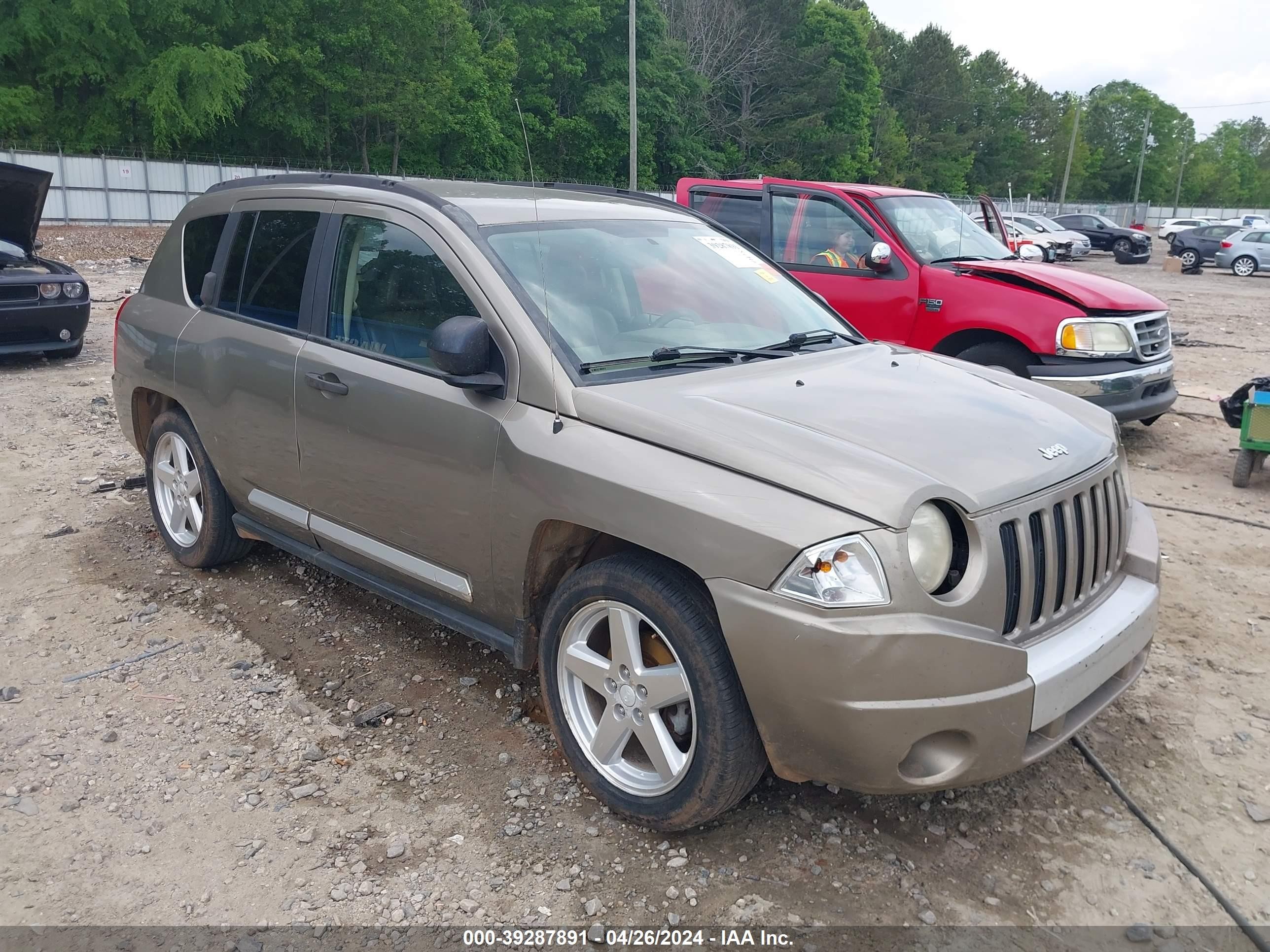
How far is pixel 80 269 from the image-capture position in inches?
804

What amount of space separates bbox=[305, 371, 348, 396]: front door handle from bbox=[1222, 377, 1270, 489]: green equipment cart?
19.0ft

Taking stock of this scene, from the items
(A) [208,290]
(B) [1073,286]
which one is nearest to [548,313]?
(A) [208,290]

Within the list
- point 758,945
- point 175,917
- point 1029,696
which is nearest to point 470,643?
point 175,917

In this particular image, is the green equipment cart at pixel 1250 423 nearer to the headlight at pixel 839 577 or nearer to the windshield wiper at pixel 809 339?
Result: the windshield wiper at pixel 809 339

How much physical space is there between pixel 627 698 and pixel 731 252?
2125 millimetres

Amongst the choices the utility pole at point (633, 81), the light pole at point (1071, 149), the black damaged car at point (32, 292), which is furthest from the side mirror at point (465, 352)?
the light pole at point (1071, 149)

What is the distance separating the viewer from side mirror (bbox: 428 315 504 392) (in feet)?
10.2

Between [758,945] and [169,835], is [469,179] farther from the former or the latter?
[758,945]

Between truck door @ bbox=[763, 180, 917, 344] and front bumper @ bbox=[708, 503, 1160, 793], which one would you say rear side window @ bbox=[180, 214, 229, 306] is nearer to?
front bumper @ bbox=[708, 503, 1160, 793]

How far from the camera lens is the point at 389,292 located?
3750mm

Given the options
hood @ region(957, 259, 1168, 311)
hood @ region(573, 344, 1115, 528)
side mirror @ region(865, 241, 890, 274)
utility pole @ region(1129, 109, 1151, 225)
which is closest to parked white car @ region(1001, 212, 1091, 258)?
hood @ region(957, 259, 1168, 311)

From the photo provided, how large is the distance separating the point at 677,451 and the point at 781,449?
30 cm

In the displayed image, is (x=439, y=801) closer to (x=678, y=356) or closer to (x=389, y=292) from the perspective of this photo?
(x=678, y=356)

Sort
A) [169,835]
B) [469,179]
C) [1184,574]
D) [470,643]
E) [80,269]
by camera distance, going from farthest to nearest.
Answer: [80,269] → [1184,574] → [469,179] → [470,643] → [169,835]
